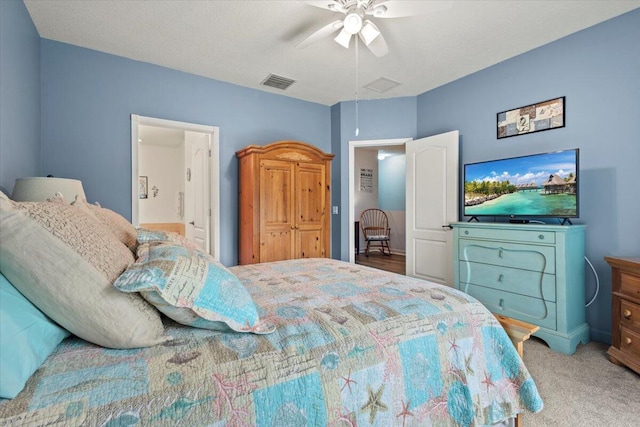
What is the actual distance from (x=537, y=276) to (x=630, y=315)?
0.57 meters

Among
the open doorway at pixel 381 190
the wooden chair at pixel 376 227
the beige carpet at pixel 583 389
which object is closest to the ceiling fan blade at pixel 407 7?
the beige carpet at pixel 583 389

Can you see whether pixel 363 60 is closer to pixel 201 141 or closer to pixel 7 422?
pixel 201 141

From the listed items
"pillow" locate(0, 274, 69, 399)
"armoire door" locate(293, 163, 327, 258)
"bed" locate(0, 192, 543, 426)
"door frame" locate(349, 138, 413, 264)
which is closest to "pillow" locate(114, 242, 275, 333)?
"bed" locate(0, 192, 543, 426)

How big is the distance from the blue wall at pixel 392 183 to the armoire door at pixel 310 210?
4236 mm

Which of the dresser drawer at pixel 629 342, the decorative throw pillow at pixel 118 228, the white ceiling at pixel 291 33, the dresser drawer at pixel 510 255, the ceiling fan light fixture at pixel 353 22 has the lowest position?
the dresser drawer at pixel 629 342

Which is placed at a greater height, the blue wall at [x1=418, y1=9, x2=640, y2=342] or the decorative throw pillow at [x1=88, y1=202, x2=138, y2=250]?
the blue wall at [x1=418, y1=9, x2=640, y2=342]

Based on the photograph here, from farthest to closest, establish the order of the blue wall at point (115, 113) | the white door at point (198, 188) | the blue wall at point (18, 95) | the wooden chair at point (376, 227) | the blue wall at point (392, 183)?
the blue wall at point (392, 183)
the wooden chair at point (376, 227)
the white door at point (198, 188)
the blue wall at point (115, 113)
the blue wall at point (18, 95)

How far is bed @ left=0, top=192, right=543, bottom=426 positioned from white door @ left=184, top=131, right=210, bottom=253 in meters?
2.61

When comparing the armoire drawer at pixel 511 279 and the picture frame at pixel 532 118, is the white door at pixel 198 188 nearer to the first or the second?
the armoire drawer at pixel 511 279

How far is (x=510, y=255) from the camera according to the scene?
268 cm

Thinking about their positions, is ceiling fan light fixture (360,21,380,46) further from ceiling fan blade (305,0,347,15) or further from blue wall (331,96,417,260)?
blue wall (331,96,417,260)

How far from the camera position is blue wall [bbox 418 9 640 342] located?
2.41 meters

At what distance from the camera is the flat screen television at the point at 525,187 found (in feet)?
8.25

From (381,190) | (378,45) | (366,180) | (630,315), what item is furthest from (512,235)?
(381,190)
